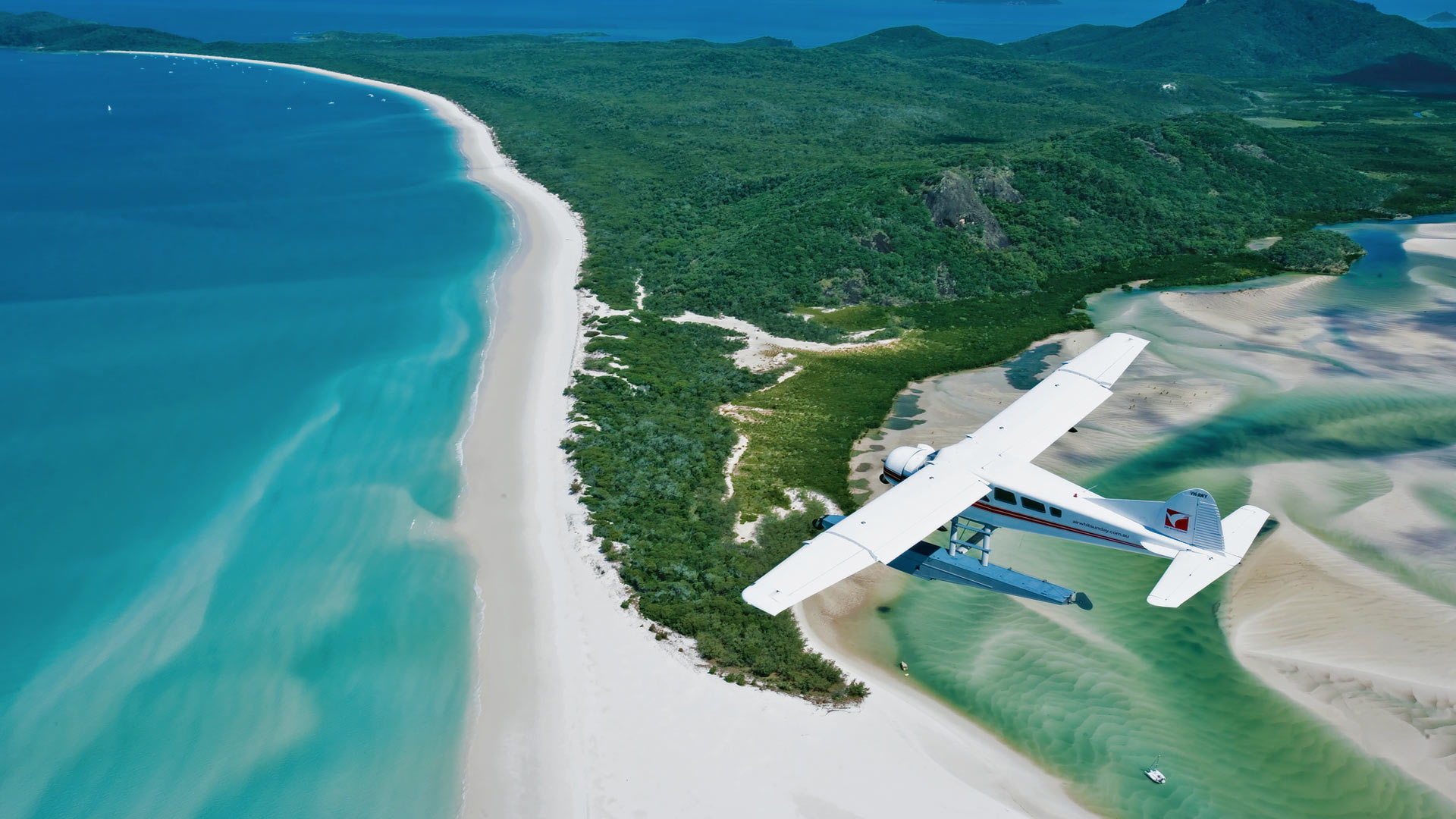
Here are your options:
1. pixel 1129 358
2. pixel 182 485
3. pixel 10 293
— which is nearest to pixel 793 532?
pixel 1129 358

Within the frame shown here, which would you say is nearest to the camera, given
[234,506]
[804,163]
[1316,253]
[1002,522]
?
[1002,522]

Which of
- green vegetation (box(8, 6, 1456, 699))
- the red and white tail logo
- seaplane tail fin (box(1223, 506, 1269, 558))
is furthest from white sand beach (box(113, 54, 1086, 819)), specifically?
seaplane tail fin (box(1223, 506, 1269, 558))

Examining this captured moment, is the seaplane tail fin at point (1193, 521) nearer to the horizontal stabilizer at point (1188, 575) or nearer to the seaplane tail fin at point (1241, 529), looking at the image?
the horizontal stabilizer at point (1188, 575)

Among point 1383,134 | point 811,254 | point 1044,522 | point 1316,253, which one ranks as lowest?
point 1044,522

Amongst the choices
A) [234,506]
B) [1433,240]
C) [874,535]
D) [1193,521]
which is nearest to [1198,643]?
[1193,521]

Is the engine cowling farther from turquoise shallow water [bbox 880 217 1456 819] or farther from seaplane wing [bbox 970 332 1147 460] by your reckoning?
turquoise shallow water [bbox 880 217 1456 819]

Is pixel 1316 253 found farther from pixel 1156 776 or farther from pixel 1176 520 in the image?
pixel 1156 776
